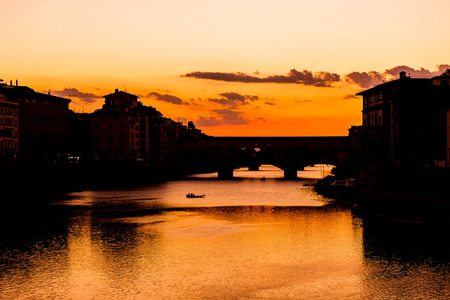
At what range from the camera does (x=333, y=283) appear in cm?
3912

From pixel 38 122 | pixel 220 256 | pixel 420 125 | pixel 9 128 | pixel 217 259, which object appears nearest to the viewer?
pixel 217 259

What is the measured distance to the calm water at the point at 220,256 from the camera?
37562 mm

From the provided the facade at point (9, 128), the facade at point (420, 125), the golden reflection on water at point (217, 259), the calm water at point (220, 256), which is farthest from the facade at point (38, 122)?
the golden reflection on water at point (217, 259)

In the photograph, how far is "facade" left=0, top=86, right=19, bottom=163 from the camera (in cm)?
14762

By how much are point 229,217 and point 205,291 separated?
40.1 m

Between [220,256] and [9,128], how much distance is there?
117m

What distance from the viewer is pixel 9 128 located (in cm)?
15250

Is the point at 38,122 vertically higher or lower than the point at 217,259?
higher

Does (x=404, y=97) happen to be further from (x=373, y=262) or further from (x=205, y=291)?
(x=205, y=291)

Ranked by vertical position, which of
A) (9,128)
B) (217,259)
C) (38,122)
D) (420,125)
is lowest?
(217,259)

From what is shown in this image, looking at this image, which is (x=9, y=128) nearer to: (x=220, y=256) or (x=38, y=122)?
(x=38, y=122)

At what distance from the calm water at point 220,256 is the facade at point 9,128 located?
240ft

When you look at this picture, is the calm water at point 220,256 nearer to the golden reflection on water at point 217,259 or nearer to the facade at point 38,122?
the golden reflection on water at point 217,259

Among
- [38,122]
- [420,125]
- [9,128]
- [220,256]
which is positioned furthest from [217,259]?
[38,122]
